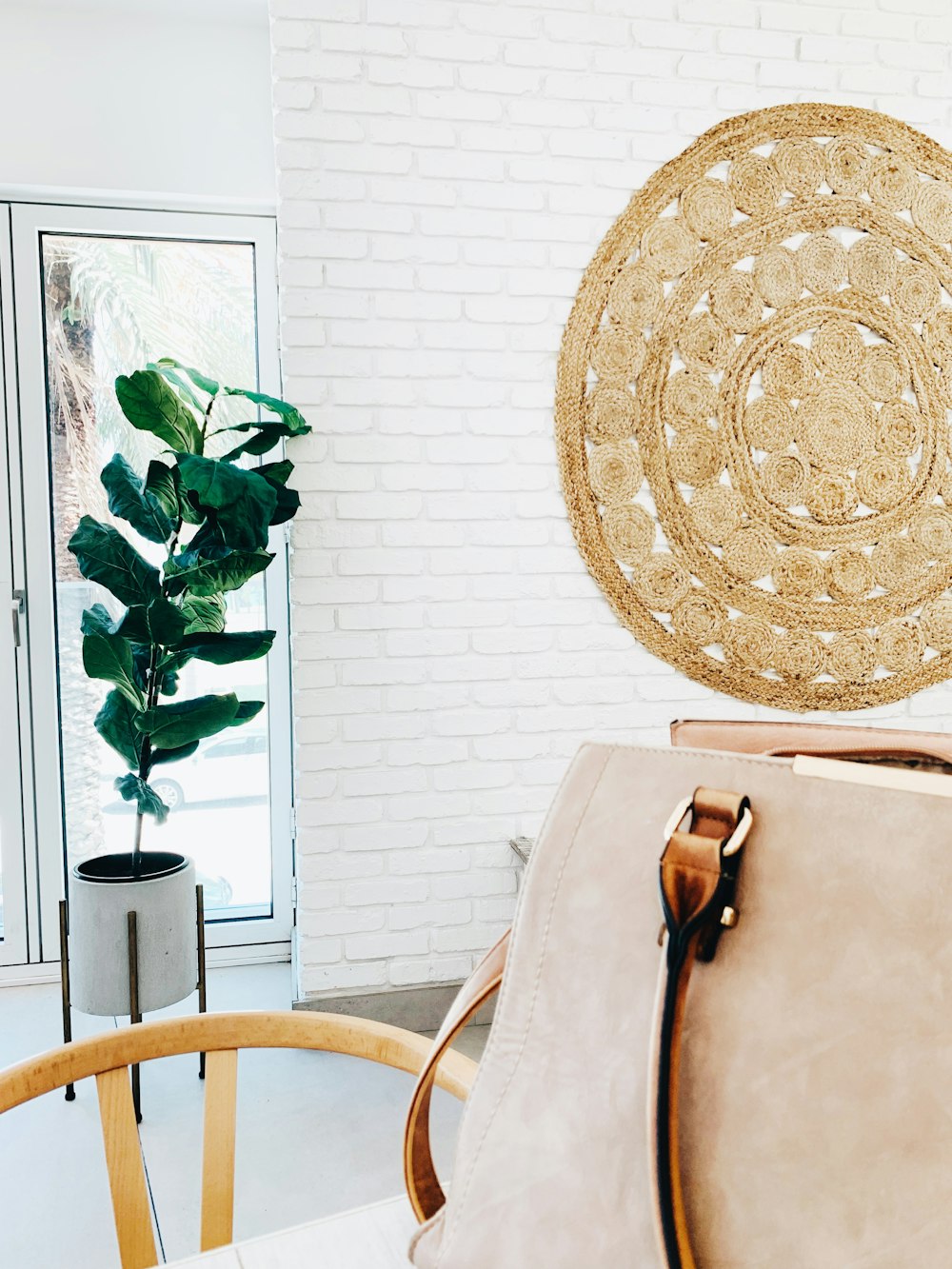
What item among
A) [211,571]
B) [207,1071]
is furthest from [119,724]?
[207,1071]

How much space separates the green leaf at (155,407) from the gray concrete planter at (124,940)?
89cm

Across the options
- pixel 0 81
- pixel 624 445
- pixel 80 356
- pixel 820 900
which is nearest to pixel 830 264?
pixel 624 445

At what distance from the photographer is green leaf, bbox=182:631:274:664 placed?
200 cm

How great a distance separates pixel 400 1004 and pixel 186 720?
84 cm

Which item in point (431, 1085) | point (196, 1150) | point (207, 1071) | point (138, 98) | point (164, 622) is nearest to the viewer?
point (431, 1085)

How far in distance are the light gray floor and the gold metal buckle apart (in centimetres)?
141

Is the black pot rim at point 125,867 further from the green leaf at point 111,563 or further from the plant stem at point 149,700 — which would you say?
the green leaf at point 111,563

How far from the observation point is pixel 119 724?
2.01m

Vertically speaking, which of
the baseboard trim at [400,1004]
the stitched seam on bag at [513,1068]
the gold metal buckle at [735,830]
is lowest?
the baseboard trim at [400,1004]

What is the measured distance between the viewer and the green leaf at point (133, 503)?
6.59 feet

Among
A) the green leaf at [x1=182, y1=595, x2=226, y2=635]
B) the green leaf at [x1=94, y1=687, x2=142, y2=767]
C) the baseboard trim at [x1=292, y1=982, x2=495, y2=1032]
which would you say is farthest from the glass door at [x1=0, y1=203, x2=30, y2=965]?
the baseboard trim at [x1=292, y1=982, x2=495, y2=1032]

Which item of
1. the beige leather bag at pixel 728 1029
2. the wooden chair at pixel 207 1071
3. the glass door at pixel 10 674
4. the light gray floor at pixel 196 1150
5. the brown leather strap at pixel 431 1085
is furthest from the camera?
the glass door at pixel 10 674

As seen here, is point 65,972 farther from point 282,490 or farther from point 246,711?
point 282,490

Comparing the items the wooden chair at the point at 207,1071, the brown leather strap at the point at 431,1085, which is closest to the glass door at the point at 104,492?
the wooden chair at the point at 207,1071
